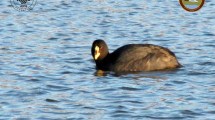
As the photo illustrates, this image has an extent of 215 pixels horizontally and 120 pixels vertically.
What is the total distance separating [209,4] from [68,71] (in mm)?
11744

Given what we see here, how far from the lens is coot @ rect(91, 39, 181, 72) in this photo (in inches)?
776

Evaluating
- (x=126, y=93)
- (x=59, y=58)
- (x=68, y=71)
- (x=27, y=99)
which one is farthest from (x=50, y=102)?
(x=59, y=58)

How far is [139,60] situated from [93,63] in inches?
58.8

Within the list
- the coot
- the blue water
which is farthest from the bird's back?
the blue water

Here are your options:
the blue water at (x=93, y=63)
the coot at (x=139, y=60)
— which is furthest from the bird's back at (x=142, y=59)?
the blue water at (x=93, y=63)

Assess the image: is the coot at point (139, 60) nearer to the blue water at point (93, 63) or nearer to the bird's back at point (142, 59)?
the bird's back at point (142, 59)

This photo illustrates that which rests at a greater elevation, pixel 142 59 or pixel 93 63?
pixel 142 59

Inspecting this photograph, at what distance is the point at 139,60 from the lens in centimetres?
1977

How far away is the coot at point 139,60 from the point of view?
64.6 ft

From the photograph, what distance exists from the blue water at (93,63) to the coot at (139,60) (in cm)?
37

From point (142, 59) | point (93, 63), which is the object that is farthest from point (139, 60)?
point (93, 63)

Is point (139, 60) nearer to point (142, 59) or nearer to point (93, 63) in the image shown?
point (142, 59)

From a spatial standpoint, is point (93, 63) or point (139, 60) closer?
point (139, 60)

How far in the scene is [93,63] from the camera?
2083 centimetres
